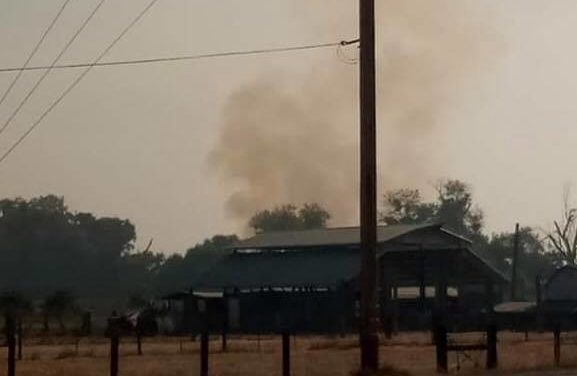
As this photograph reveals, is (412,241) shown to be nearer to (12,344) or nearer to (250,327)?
(250,327)

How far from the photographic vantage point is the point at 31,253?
547 feet

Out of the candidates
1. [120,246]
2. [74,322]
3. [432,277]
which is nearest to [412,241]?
[432,277]

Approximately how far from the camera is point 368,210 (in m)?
29.2

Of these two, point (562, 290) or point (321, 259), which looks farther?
point (562, 290)

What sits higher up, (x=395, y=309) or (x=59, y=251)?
(x=59, y=251)

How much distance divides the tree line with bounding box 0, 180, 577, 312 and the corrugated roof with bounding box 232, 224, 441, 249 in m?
49.0

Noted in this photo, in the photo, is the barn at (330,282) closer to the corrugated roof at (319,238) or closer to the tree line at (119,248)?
the corrugated roof at (319,238)

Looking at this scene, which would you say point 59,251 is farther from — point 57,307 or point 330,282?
point 330,282

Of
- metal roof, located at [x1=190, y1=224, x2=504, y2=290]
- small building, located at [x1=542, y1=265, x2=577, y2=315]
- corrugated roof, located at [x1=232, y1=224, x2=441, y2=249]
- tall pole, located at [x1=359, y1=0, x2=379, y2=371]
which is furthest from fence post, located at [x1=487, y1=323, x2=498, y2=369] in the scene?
small building, located at [x1=542, y1=265, x2=577, y2=315]

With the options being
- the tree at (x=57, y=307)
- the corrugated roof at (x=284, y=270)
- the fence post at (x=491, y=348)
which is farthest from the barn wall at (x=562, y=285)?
the fence post at (x=491, y=348)

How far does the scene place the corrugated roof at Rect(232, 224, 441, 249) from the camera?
9138 cm

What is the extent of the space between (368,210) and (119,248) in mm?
155067

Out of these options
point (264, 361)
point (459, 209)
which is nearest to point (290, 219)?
point (459, 209)

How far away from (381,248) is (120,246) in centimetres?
10188
